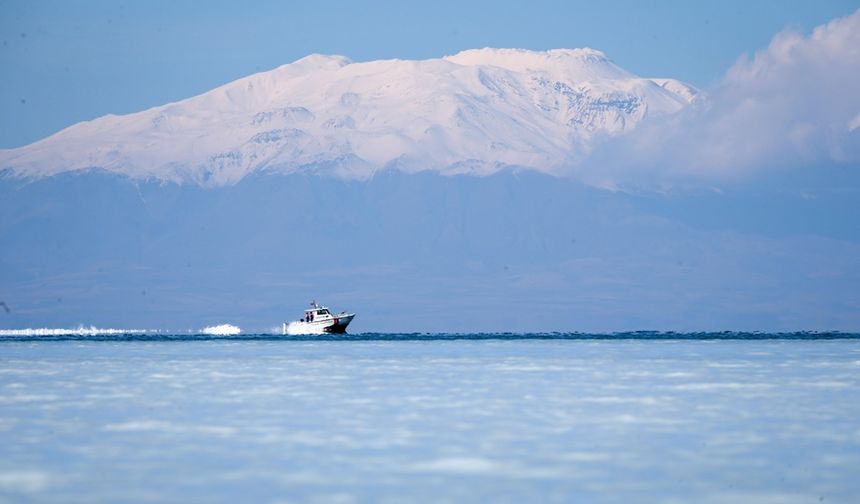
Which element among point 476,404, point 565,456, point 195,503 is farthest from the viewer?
point 476,404

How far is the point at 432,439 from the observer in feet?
132

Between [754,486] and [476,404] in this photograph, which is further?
[476,404]

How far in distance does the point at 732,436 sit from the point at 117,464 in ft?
61.7

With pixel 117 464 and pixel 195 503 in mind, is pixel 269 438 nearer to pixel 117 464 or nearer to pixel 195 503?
pixel 117 464

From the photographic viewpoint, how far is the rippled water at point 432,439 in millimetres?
30891

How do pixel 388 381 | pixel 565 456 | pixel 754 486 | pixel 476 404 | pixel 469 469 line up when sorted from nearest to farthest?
pixel 754 486 < pixel 469 469 < pixel 565 456 < pixel 476 404 < pixel 388 381

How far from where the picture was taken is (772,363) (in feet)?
314

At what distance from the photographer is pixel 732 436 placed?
135 ft

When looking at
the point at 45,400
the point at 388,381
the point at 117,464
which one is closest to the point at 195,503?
the point at 117,464

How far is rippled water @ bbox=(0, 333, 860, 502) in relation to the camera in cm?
3089

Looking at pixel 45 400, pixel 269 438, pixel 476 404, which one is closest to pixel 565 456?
pixel 269 438

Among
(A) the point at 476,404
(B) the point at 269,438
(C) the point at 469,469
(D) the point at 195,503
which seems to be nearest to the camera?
(D) the point at 195,503

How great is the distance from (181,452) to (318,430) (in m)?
6.53

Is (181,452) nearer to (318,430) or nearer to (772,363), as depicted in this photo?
(318,430)
